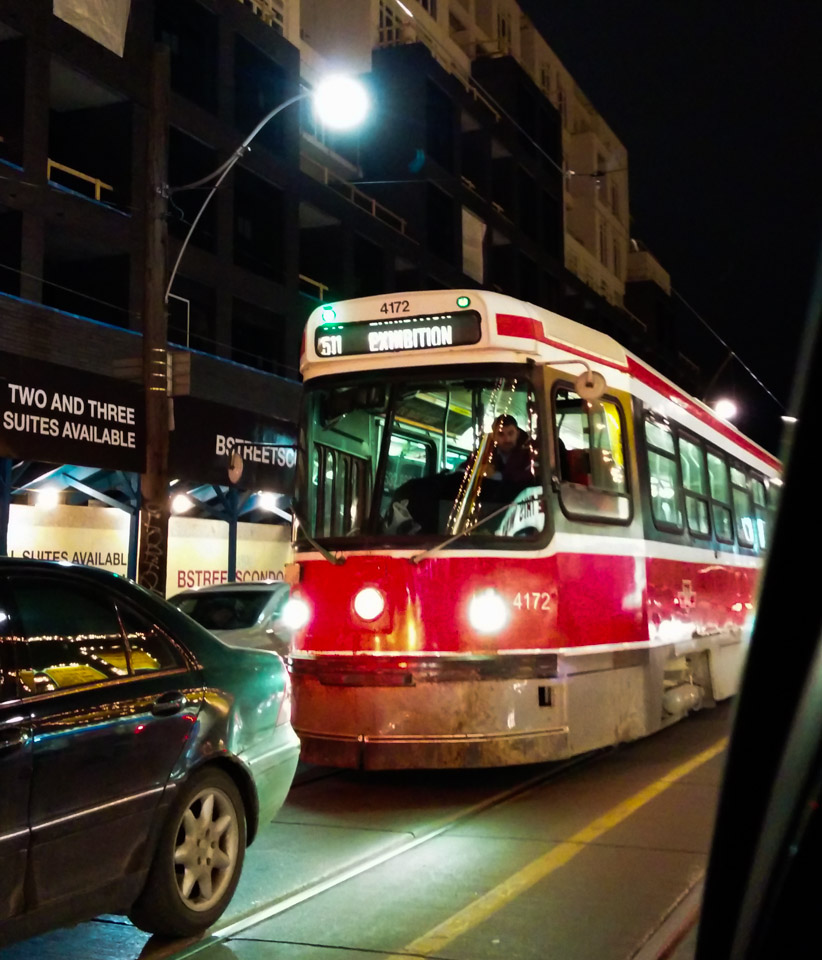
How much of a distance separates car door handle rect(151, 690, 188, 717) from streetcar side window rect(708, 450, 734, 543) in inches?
295

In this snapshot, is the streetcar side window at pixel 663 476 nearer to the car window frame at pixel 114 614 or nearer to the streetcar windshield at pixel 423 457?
the streetcar windshield at pixel 423 457

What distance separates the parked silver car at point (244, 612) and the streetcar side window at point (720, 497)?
470cm

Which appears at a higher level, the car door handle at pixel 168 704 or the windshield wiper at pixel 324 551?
the windshield wiper at pixel 324 551

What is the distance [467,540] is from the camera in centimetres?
736

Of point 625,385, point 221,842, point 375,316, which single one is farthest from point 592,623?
point 221,842

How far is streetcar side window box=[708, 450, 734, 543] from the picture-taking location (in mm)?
11391

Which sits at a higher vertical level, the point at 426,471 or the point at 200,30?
the point at 200,30

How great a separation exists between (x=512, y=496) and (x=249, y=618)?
5386 millimetres

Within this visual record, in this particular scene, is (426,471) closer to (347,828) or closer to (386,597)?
(386,597)

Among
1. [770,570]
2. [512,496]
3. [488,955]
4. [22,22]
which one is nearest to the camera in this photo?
[770,570]

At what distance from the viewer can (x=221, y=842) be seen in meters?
5.25

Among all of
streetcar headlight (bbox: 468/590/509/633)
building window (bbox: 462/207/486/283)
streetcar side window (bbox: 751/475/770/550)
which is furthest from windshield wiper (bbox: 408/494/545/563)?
building window (bbox: 462/207/486/283)

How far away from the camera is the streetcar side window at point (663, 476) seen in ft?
29.9

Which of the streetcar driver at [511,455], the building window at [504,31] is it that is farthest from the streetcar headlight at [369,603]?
the building window at [504,31]
